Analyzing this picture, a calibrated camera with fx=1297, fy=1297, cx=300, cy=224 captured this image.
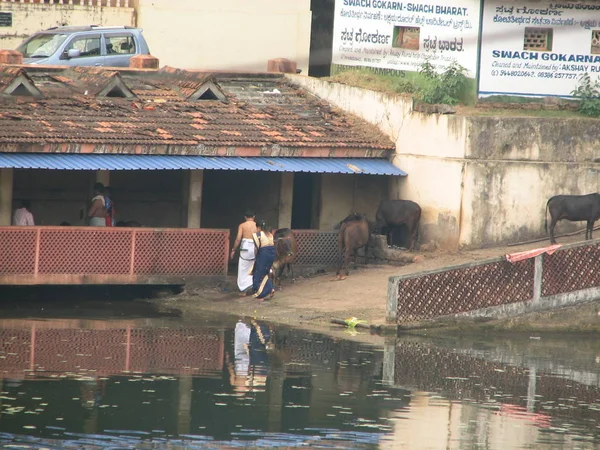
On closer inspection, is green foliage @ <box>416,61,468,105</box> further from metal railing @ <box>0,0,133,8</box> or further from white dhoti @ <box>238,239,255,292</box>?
metal railing @ <box>0,0,133,8</box>

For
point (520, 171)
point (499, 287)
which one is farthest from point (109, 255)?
point (520, 171)

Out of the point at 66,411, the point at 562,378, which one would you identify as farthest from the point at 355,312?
the point at 66,411

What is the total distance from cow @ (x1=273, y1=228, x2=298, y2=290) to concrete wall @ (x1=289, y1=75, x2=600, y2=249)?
8.62 feet

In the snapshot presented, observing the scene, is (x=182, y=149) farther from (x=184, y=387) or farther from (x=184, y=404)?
(x=184, y=404)

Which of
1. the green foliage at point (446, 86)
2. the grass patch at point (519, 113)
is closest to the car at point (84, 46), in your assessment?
the green foliage at point (446, 86)

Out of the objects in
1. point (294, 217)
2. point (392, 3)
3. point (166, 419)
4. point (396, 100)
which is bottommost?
point (166, 419)

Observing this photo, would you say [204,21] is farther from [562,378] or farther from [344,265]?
[562,378]

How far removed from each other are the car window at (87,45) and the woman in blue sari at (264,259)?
25.4ft

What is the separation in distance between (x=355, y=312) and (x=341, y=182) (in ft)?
17.1

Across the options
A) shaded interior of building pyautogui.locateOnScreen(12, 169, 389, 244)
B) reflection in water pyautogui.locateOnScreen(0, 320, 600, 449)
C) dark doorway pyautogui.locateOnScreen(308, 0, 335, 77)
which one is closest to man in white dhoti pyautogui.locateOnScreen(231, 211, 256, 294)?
reflection in water pyautogui.locateOnScreen(0, 320, 600, 449)

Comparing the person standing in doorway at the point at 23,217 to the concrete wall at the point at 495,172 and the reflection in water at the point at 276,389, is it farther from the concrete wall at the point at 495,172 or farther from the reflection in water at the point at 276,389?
the concrete wall at the point at 495,172

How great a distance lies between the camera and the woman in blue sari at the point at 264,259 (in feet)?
70.6

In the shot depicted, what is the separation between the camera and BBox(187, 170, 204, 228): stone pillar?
916 inches

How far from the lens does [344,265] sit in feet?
75.3
